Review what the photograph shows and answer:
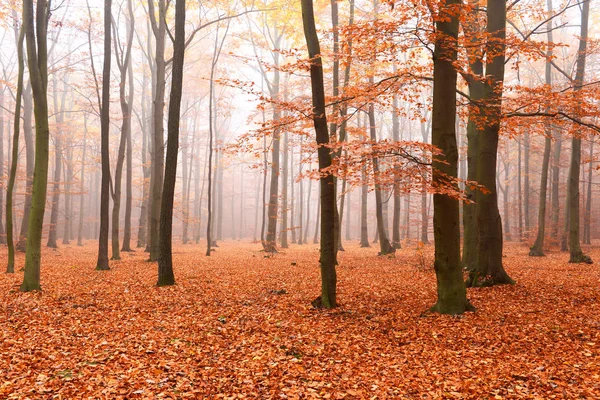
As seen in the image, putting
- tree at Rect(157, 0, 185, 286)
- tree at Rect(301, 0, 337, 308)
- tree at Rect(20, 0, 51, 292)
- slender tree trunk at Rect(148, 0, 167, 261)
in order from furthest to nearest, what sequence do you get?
slender tree trunk at Rect(148, 0, 167, 261) → tree at Rect(157, 0, 185, 286) → tree at Rect(20, 0, 51, 292) → tree at Rect(301, 0, 337, 308)

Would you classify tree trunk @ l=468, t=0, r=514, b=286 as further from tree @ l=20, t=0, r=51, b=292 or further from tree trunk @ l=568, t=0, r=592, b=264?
tree @ l=20, t=0, r=51, b=292

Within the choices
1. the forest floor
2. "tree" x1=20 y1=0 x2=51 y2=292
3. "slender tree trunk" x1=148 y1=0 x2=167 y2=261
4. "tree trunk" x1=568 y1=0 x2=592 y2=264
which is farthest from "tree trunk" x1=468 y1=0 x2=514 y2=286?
"slender tree trunk" x1=148 y1=0 x2=167 y2=261

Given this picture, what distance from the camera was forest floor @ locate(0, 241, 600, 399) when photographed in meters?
4.03

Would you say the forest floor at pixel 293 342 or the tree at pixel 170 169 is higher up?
the tree at pixel 170 169

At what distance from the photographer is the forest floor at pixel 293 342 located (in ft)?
13.2

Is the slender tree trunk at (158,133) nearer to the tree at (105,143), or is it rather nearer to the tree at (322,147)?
the tree at (105,143)

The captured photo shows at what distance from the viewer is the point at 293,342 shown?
17.7 ft

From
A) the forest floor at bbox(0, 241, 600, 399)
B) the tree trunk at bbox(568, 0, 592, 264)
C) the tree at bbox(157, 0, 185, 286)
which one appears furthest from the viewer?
the tree trunk at bbox(568, 0, 592, 264)

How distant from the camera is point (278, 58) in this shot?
76.7 ft

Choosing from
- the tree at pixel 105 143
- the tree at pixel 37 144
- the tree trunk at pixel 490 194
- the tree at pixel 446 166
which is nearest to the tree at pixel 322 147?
the tree at pixel 446 166

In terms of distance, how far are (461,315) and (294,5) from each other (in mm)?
13324

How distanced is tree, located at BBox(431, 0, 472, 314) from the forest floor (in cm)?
Answer: 54

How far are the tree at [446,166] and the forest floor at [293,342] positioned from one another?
1.76 feet

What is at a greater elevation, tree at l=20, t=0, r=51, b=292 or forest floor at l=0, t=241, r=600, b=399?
tree at l=20, t=0, r=51, b=292
